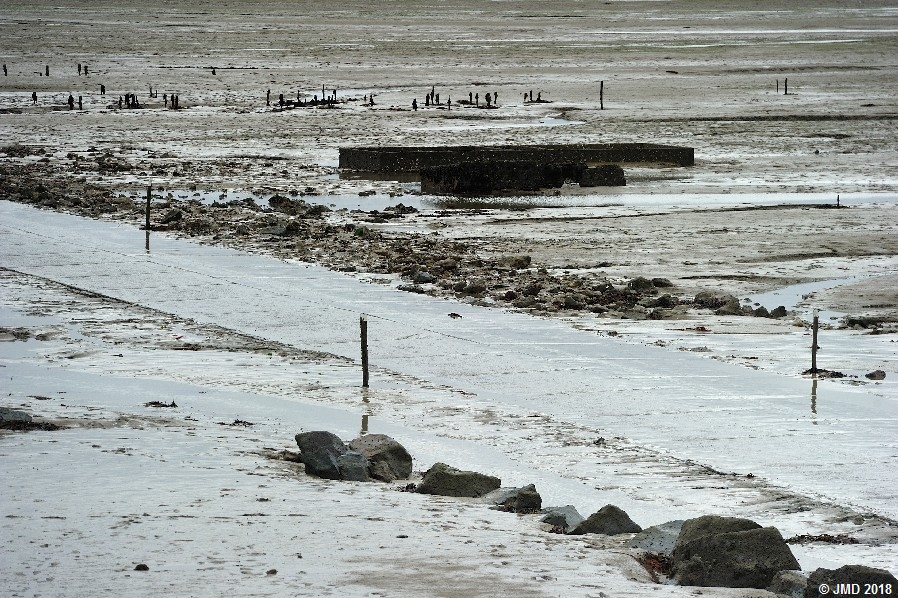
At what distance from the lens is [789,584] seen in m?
7.23

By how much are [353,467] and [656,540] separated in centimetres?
233

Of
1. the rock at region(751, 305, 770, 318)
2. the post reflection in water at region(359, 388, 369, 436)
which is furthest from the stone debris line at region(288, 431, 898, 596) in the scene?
the rock at region(751, 305, 770, 318)

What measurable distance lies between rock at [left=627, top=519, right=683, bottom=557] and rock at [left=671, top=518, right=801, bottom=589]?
35 centimetres

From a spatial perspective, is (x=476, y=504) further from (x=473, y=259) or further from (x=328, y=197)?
(x=328, y=197)

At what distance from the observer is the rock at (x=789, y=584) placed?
714cm

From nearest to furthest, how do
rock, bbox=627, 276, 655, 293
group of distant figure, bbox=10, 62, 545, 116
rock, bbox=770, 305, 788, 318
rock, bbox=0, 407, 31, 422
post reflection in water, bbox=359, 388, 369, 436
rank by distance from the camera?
rock, bbox=0, 407, 31, 422
post reflection in water, bbox=359, 388, 369, 436
rock, bbox=770, 305, 788, 318
rock, bbox=627, 276, 655, 293
group of distant figure, bbox=10, 62, 545, 116

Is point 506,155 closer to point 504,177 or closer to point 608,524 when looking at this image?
point 504,177

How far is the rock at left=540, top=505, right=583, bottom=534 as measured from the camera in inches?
330

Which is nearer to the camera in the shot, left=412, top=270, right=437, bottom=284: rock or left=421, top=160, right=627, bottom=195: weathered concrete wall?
left=412, top=270, right=437, bottom=284: rock

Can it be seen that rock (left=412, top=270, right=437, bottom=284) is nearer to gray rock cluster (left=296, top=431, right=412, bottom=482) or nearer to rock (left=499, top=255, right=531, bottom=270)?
rock (left=499, top=255, right=531, bottom=270)

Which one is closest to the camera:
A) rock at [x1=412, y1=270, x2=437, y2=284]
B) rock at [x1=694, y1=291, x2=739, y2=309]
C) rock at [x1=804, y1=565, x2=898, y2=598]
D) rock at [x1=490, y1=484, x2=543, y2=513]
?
rock at [x1=804, y1=565, x2=898, y2=598]

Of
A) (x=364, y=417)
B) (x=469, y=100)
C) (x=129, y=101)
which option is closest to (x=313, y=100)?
(x=469, y=100)

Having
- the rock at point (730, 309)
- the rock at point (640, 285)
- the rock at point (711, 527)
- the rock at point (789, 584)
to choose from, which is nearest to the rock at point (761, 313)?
the rock at point (730, 309)

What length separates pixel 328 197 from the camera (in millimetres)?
24234
